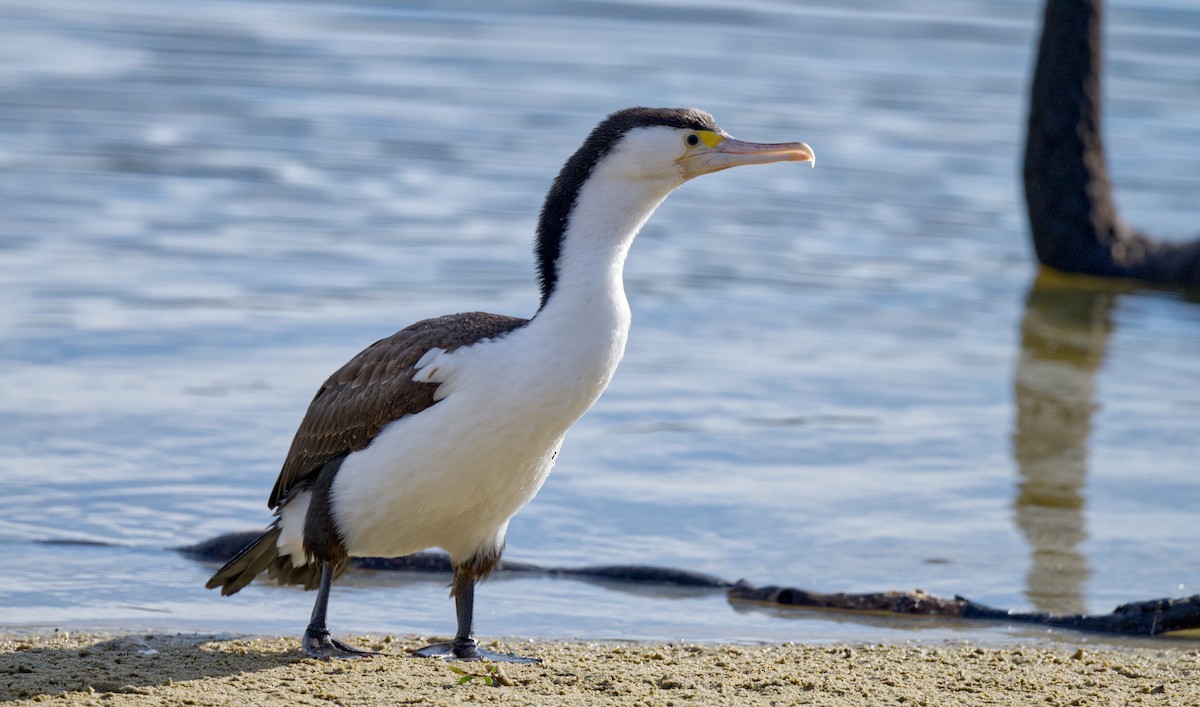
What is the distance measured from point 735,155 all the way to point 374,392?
1.54 metres

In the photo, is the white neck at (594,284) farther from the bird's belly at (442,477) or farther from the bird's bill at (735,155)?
the bird's belly at (442,477)

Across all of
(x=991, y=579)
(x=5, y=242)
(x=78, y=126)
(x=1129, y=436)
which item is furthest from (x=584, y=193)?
(x=78, y=126)

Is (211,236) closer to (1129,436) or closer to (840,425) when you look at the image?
(840,425)

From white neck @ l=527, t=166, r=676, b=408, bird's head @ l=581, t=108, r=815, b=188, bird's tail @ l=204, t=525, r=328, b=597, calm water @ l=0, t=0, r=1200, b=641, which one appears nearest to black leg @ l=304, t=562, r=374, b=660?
bird's tail @ l=204, t=525, r=328, b=597

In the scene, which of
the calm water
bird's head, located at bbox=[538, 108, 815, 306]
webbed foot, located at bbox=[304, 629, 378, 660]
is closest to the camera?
bird's head, located at bbox=[538, 108, 815, 306]

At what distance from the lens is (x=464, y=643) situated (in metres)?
6.56

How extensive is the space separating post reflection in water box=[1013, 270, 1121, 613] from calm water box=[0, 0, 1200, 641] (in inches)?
1.4

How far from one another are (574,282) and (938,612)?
2575mm

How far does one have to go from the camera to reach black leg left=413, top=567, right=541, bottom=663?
6.52m

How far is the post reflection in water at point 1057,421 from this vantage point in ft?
28.2

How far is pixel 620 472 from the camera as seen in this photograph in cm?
969

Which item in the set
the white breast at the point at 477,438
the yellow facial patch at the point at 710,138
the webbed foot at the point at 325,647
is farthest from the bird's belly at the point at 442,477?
the yellow facial patch at the point at 710,138

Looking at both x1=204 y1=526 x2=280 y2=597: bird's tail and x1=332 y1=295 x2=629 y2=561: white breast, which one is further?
x1=204 y1=526 x2=280 y2=597: bird's tail

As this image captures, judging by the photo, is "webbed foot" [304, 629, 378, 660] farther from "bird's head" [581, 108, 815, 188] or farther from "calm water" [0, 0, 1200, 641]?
"bird's head" [581, 108, 815, 188]
